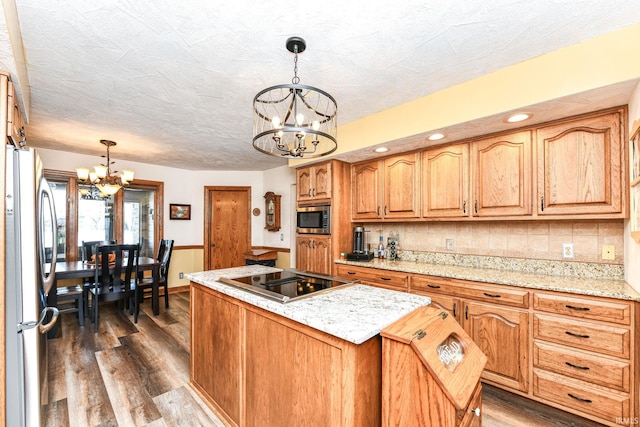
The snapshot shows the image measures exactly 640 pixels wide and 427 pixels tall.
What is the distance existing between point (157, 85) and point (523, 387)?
358cm

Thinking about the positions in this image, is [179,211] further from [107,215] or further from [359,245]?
[359,245]

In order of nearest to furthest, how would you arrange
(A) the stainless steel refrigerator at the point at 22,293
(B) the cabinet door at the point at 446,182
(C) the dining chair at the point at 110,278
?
(A) the stainless steel refrigerator at the point at 22,293
(B) the cabinet door at the point at 446,182
(C) the dining chair at the point at 110,278

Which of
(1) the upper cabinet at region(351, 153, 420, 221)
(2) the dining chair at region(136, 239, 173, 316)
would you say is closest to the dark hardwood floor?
(2) the dining chair at region(136, 239, 173, 316)

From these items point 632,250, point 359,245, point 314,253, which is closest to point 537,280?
point 632,250

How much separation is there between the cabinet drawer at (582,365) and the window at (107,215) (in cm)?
539

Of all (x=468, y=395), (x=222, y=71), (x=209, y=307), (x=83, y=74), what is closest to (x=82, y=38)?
(x=83, y=74)

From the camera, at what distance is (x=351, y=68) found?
199 cm

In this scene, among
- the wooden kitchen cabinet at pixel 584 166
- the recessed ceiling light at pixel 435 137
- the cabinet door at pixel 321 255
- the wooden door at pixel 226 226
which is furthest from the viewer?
the wooden door at pixel 226 226

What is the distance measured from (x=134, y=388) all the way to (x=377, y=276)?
2261mm

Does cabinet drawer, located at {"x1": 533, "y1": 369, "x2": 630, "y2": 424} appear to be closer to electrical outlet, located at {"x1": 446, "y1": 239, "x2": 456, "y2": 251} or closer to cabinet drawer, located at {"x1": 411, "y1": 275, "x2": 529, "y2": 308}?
cabinet drawer, located at {"x1": 411, "y1": 275, "x2": 529, "y2": 308}

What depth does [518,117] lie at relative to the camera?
6.88 ft

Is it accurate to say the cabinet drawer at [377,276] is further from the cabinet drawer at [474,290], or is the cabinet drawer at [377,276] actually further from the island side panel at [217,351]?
the island side panel at [217,351]

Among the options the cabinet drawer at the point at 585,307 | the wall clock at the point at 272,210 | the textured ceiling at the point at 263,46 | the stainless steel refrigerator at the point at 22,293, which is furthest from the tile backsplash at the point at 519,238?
the stainless steel refrigerator at the point at 22,293

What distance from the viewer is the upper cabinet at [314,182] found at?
11.2ft
